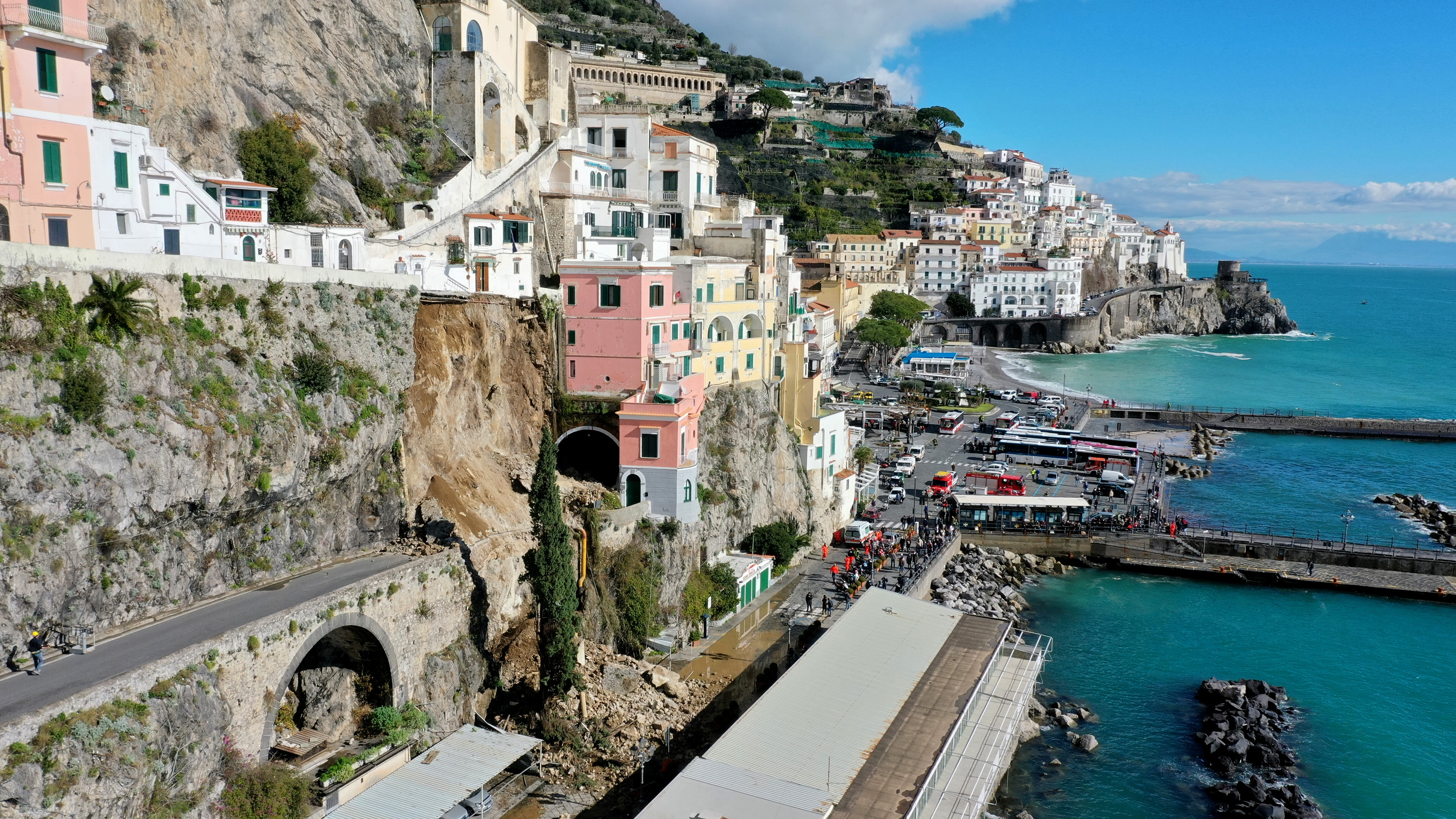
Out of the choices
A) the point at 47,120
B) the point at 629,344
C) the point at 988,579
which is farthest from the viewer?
the point at 988,579

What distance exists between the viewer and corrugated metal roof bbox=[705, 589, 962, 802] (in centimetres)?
1891

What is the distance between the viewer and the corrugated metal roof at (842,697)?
1891 centimetres

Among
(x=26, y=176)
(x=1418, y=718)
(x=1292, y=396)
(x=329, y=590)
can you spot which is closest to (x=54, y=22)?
(x=26, y=176)

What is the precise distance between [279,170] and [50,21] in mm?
8390

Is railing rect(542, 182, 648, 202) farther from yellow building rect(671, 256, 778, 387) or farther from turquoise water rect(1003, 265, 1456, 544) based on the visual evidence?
turquoise water rect(1003, 265, 1456, 544)

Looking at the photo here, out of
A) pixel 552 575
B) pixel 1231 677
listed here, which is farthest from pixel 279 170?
pixel 1231 677

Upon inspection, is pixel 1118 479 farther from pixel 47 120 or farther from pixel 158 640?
pixel 47 120

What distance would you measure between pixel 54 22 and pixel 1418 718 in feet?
114

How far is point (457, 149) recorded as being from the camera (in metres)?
34.3

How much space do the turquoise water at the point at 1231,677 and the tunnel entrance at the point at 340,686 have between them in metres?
13.7

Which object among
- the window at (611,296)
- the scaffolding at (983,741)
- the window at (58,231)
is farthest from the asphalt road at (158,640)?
the window at (611,296)

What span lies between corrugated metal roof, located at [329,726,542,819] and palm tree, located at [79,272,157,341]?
27.9 feet

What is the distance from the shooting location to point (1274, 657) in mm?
31547

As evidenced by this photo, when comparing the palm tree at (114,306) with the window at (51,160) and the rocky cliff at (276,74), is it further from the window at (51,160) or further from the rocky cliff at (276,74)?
the rocky cliff at (276,74)
